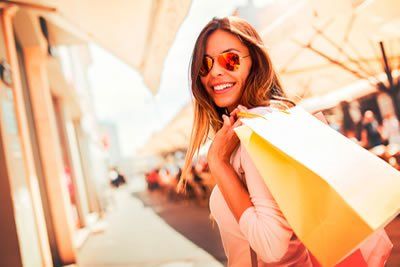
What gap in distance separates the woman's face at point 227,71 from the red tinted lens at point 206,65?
0.02 m

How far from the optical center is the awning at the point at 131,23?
3.69 m

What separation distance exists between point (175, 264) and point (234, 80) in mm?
3810

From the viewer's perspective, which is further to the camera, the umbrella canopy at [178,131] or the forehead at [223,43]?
the umbrella canopy at [178,131]

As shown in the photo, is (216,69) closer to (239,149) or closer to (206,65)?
(206,65)

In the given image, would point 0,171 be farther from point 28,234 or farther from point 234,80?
point 234,80

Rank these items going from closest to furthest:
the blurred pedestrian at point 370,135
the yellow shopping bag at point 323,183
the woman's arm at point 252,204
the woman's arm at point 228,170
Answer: the yellow shopping bag at point 323,183 → the woman's arm at point 252,204 → the woman's arm at point 228,170 → the blurred pedestrian at point 370,135

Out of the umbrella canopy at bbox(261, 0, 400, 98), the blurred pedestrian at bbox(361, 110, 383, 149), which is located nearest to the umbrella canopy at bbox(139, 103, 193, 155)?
the umbrella canopy at bbox(261, 0, 400, 98)

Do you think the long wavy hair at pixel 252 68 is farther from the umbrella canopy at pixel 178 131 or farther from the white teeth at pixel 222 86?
the umbrella canopy at pixel 178 131

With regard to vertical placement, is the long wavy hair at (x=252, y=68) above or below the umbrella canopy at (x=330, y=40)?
below

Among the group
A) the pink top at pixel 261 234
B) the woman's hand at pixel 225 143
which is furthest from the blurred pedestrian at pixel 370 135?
the woman's hand at pixel 225 143

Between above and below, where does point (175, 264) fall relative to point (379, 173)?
below

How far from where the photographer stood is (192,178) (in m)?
11.3

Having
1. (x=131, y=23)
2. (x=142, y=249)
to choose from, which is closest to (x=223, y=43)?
(x=131, y=23)

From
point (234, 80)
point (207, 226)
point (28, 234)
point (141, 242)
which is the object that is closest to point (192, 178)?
point (207, 226)
